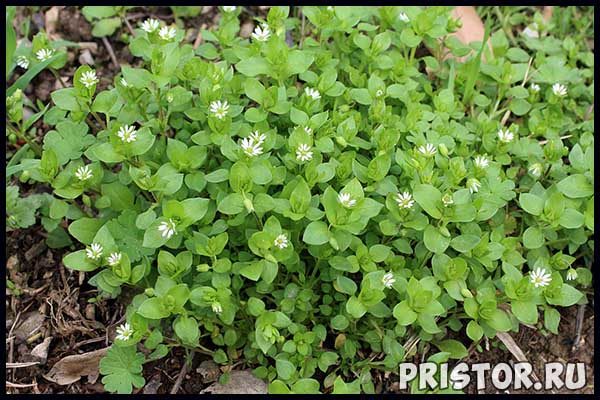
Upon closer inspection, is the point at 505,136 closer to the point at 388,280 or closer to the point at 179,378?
the point at 388,280

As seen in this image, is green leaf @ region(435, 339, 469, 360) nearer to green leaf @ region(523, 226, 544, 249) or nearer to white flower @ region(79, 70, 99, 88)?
green leaf @ region(523, 226, 544, 249)

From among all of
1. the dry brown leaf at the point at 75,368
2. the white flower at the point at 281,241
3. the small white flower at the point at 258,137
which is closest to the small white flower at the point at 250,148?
the small white flower at the point at 258,137

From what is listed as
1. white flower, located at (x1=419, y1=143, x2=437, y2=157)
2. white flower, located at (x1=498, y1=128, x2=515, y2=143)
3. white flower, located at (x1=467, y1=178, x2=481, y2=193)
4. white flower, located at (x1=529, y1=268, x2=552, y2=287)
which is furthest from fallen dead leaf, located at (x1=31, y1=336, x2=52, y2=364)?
white flower, located at (x1=498, y1=128, x2=515, y2=143)

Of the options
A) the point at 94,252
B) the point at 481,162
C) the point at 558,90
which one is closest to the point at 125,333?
the point at 94,252

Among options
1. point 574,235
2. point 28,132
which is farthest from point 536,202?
point 28,132

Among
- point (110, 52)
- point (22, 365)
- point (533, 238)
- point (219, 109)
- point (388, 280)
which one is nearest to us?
point (388, 280)

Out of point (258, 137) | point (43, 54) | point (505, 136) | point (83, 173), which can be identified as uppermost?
point (43, 54)
